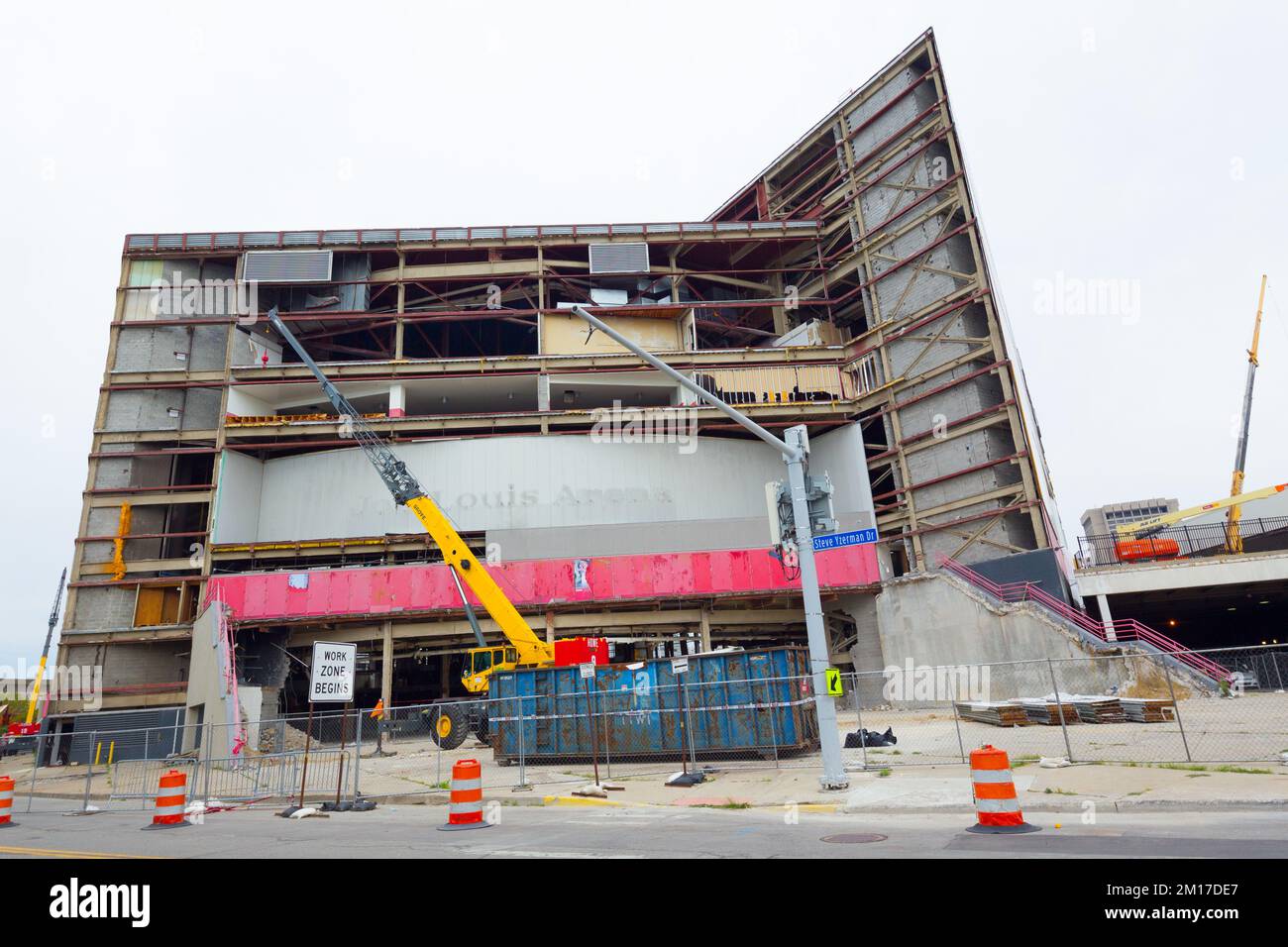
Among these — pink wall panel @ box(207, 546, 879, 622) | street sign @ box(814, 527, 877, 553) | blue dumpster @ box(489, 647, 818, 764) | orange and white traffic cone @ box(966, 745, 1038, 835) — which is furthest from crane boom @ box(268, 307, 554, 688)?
orange and white traffic cone @ box(966, 745, 1038, 835)

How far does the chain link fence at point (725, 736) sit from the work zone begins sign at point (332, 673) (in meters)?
0.93

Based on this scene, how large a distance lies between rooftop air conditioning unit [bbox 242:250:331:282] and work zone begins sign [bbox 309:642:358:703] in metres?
37.2

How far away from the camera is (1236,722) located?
16.9m

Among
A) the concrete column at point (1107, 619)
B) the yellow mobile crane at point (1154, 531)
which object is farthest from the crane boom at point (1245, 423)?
the concrete column at point (1107, 619)

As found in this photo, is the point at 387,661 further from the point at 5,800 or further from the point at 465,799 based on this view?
the point at 465,799

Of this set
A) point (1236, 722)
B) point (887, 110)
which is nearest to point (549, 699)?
point (1236, 722)

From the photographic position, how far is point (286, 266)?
1758 inches

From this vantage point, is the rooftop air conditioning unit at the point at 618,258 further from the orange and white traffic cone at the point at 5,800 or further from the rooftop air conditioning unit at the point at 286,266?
the orange and white traffic cone at the point at 5,800

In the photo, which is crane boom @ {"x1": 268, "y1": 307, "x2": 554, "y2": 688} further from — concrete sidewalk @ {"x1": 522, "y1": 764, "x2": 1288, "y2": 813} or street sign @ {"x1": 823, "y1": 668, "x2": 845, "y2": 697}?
street sign @ {"x1": 823, "y1": 668, "x2": 845, "y2": 697}

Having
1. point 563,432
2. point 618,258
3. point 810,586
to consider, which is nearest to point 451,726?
point 810,586

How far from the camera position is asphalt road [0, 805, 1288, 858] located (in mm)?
7262

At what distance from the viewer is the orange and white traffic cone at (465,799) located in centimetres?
1091

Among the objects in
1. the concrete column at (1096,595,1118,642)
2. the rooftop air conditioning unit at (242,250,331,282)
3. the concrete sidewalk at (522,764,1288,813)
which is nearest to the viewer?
the concrete sidewalk at (522,764,1288,813)
